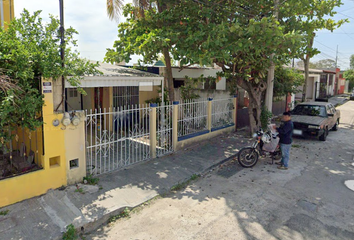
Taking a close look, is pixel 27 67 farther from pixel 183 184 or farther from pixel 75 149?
pixel 183 184

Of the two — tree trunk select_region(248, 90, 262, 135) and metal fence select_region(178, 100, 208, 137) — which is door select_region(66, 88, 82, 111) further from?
tree trunk select_region(248, 90, 262, 135)

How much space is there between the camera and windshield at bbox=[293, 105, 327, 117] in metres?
11.0

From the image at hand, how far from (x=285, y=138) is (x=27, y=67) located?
6.24m

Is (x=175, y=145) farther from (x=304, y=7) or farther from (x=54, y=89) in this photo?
(x=304, y=7)

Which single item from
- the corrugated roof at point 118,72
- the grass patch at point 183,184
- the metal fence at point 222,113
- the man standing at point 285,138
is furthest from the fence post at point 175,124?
the man standing at point 285,138

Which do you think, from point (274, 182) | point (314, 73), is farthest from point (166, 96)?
point (314, 73)

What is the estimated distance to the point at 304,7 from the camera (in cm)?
898

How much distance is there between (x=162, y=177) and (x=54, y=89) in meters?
3.09

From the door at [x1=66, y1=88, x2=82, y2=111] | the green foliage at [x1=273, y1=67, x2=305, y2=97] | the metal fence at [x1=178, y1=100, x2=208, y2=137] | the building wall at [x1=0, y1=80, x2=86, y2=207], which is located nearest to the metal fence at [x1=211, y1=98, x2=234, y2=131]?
the metal fence at [x1=178, y1=100, x2=208, y2=137]

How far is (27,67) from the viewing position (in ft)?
15.2

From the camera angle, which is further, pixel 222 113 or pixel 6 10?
pixel 222 113

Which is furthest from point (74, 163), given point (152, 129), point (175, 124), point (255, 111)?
point (255, 111)

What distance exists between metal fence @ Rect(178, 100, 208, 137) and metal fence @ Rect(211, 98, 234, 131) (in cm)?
59

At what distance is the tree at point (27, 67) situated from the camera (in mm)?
4379
